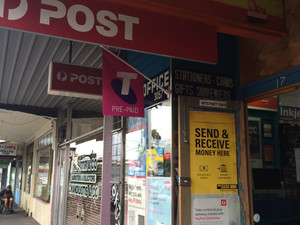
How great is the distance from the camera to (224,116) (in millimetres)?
3654

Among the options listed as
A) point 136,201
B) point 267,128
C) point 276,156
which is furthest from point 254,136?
point 136,201

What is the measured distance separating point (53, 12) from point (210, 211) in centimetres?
246

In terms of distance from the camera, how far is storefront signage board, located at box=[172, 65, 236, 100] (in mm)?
3637

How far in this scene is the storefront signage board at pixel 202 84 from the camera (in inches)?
143

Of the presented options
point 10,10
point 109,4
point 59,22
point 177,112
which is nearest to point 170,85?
point 177,112

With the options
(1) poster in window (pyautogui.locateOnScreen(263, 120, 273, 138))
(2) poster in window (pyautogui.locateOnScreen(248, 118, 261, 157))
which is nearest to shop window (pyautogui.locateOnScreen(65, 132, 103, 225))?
(2) poster in window (pyautogui.locateOnScreen(248, 118, 261, 157))

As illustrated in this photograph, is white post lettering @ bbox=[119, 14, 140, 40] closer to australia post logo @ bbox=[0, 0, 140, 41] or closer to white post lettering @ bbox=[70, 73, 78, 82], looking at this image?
australia post logo @ bbox=[0, 0, 140, 41]

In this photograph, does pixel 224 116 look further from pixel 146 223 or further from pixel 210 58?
pixel 146 223

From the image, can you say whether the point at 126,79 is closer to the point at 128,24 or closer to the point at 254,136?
the point at 128,24

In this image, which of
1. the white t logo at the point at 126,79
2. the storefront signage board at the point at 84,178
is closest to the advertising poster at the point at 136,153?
the white t logo at the point at 126,79

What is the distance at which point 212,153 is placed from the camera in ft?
11.6

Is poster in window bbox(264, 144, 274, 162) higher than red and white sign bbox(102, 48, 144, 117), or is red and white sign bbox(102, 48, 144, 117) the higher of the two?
red and white sign bbox(102, 48, 144, 117)

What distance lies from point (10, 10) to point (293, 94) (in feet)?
13.0

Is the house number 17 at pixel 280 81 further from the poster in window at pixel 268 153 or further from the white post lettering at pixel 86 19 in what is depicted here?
the poster in window at pixel 268 153
